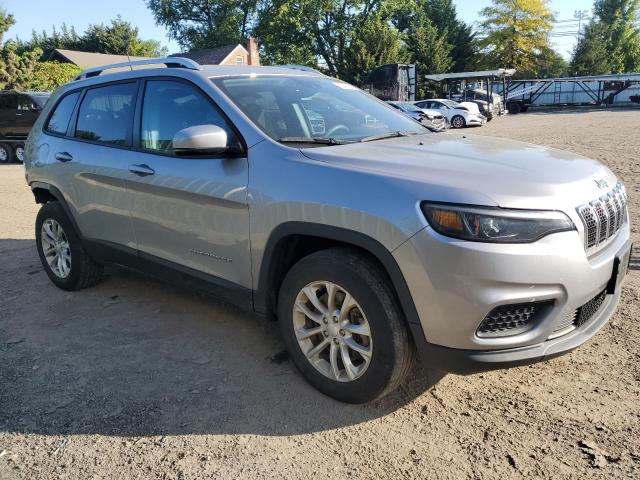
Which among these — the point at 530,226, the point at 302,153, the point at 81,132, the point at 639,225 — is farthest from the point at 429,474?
the point at 639,225

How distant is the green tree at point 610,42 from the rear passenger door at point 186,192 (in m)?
57.5

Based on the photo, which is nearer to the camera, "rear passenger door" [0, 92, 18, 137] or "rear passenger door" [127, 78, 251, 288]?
"rear passenger door" [127, 78, 251, 288]

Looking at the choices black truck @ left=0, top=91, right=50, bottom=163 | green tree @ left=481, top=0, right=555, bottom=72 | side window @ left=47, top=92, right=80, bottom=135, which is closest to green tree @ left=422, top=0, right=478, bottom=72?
green tree @ left=481, top=0, right=555, bottom=72

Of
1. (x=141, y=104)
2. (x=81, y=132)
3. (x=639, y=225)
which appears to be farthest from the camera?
(x=639, y=225)

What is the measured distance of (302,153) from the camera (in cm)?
295

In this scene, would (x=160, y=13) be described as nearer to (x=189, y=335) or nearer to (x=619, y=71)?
(x=619, y=71)

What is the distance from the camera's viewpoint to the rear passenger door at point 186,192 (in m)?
3.18

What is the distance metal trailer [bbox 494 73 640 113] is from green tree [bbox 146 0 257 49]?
24.9 meters

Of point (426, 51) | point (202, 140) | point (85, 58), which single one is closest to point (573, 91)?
point (426, 51)

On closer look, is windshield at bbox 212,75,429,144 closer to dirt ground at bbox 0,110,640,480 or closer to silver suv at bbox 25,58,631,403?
silver suv at bbox 25,58,631,403

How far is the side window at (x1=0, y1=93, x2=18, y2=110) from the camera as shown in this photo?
652 inches

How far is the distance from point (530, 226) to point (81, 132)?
3.73 metres

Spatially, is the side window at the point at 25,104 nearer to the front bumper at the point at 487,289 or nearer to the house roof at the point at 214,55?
the front bumper at the point at 487,289

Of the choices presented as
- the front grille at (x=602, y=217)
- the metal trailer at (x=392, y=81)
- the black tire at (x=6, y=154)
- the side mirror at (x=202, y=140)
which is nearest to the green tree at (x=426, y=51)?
the metal trailer at (x=392, y=81)
